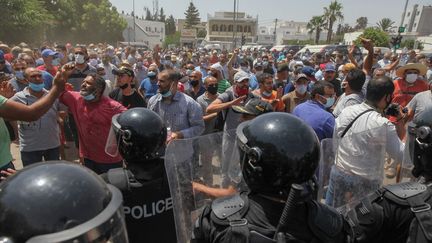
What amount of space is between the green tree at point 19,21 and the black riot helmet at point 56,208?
33625 millimetres

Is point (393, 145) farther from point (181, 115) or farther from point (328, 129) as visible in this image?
point (181, 115)

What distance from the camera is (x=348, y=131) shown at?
318cm

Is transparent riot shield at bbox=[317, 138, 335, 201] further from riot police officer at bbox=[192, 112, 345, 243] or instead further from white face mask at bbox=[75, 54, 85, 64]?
white face mask at bbox=[75, 54, 85, 64]

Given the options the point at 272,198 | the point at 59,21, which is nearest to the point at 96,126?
the point at 272,198

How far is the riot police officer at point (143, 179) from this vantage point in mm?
2104

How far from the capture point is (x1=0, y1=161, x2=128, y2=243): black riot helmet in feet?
3.04

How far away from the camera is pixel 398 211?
1.66 meters

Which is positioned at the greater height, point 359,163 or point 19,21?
point 19,21

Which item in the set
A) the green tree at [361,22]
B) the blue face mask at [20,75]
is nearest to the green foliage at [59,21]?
the blue face mask at [20,75]

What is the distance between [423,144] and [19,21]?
114ft

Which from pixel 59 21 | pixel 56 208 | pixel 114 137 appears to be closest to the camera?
pixel 56 208

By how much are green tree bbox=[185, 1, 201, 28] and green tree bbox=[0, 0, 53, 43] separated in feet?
210

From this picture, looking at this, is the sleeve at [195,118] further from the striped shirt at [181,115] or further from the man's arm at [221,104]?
the man's arm at [221,104]

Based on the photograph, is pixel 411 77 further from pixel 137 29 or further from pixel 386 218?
pixel 137 29
